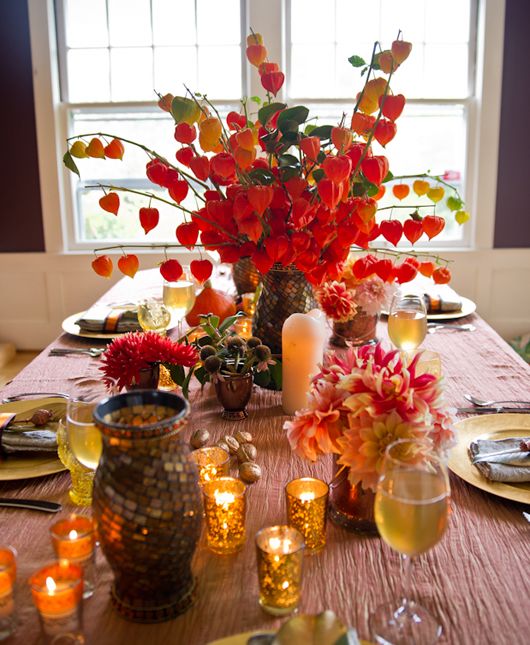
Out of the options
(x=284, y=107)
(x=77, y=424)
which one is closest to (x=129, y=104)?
(x=284, y=107)

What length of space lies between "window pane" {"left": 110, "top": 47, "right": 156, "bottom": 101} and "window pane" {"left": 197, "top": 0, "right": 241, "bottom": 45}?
0.29 meters

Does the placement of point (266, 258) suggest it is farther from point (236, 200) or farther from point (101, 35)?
point (101, 35)

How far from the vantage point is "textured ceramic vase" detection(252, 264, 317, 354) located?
1450 millimetres

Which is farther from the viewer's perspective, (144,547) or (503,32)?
(503,32)

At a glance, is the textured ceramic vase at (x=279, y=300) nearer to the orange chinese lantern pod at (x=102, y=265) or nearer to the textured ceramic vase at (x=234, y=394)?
the textured ceramic vase at (x=234, y=394)

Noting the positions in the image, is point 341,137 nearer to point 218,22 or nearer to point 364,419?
point 364,419

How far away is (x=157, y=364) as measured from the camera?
1.28 m

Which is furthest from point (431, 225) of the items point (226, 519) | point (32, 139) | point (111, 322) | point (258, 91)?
point (32, 139)

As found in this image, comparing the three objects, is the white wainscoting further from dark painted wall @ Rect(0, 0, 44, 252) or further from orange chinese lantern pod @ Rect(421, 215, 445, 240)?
orange chinese lantern pod @ Rect(421, 215, 445, 240)

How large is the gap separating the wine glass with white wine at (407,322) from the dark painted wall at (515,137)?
2262mm

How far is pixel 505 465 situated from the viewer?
1.06 m

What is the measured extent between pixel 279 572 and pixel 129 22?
339 centimetres

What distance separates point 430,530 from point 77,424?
470 mm

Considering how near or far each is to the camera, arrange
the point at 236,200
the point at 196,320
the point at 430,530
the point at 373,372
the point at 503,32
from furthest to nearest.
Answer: the point at 503,32
the point at 196,320
the point at 236,200
the point at 373,372
the point at 430,530
